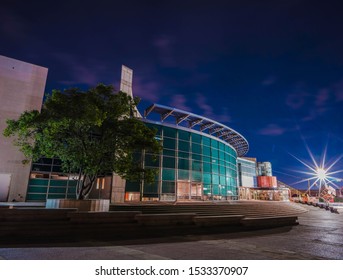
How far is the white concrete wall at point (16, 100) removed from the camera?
23.8 m

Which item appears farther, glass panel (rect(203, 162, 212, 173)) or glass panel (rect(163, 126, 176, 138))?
glass panel (rect(203, 162, 212, 173))

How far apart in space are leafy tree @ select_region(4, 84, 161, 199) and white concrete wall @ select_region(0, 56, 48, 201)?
11.0 metres

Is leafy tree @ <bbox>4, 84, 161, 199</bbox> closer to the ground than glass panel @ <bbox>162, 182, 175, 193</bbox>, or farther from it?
farther from it

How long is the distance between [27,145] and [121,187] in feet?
45.0

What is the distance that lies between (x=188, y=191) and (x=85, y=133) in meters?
20.7

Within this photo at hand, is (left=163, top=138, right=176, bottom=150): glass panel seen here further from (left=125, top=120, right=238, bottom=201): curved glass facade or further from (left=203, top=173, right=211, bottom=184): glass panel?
(left=203, top=173, right=211, bottom=184): glass panel

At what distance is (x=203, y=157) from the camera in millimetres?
35375

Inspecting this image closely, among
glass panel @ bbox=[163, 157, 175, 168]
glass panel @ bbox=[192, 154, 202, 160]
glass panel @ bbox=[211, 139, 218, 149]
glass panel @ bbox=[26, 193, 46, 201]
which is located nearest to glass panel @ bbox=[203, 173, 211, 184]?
glass panel @ bbox=[192, 154, 202, 160]

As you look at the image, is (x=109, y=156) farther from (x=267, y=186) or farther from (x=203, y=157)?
(x=267, y=186)

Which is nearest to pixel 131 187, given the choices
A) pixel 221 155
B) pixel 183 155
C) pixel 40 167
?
pixel 183 155

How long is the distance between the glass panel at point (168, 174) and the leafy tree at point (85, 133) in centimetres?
1405

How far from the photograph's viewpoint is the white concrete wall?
23.8 meters

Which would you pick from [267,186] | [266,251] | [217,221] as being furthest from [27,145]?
[267,186]

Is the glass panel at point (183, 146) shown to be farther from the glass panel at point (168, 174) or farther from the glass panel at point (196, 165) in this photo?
the glass panel at point (168, 174)
